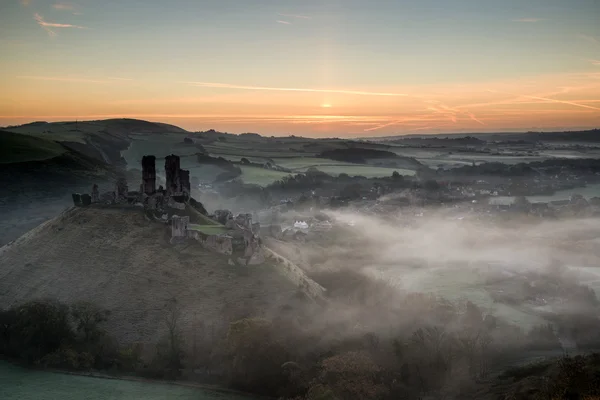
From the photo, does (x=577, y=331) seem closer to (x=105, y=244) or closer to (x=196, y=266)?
(x=196, y=266)

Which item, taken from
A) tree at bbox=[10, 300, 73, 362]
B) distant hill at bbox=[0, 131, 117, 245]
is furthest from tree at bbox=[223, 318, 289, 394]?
distant hill at bbox=[0, 131, 117, 245]

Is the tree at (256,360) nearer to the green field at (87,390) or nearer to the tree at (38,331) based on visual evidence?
the green field at (87,390)

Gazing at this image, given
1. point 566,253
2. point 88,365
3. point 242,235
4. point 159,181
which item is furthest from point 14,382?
point 566,253

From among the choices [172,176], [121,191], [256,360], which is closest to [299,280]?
[256,360]

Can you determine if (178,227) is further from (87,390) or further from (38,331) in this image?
(87,390)

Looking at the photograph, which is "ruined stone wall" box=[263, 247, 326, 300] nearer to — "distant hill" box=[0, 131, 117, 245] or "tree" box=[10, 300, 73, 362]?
"tree" box=[10, 300, 73, 362]
